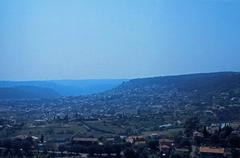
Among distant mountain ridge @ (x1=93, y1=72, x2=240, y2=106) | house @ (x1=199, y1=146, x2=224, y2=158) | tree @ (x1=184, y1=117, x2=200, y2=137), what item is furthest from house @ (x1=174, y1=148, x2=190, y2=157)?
distant mountain ridge @ (x1=93, y1=72, x2=240, y2=106)

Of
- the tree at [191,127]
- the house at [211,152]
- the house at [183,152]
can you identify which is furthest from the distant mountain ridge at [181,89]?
the house at [211,152]

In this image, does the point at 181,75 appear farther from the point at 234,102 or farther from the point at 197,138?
the point at 197,138

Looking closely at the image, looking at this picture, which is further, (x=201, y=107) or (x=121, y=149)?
(x=201, y=107)

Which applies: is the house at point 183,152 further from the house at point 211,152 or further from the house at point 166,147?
the house at point 211,152

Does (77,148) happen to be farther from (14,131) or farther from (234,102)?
(234,102)

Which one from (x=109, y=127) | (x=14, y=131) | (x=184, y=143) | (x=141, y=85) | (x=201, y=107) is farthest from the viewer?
(x=141, y=85)

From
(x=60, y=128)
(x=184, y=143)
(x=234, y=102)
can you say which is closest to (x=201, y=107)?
(x=234, y=102)

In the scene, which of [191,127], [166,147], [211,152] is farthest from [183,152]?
[191,127]

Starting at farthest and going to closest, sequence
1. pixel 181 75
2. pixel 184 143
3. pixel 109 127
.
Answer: pixel 181 75, pixel 109 127, pixel 184 143

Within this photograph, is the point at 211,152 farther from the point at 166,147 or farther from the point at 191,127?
the point at 191,127

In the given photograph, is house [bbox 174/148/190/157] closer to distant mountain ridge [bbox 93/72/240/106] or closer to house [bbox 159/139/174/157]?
house [bbox 159/139/174/157]

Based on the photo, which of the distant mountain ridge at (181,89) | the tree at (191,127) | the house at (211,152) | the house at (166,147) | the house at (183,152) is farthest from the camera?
the distant mountain ridge at (181,89)
